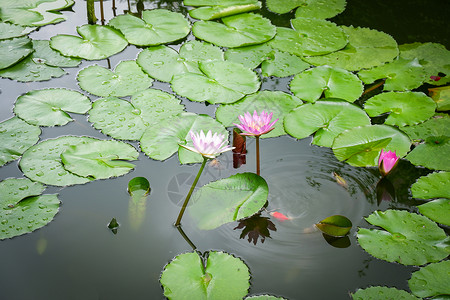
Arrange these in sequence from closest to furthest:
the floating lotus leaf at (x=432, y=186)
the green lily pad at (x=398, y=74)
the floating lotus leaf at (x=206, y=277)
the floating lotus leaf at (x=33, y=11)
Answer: the floating lotus leaf at (x=206, y=277) → the floating lotus leaf at (x=432, y=186) → the green lily pad at (x=398, y=74) → the floating lotus leaf at (x=33, y=11)

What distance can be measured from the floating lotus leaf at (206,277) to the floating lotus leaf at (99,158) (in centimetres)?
61

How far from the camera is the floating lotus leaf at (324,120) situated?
2459mm

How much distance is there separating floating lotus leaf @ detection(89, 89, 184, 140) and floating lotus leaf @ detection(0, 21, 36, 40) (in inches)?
39.4

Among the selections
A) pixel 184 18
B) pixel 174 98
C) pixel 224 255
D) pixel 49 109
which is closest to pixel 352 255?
pixel 224 255

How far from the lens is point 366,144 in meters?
2.37

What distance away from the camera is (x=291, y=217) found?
6.81 feet

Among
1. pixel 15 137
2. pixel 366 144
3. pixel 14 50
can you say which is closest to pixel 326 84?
pixel 366 144

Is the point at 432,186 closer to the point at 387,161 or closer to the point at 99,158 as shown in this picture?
the point at 387,161

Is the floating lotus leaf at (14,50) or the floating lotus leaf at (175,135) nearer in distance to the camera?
the floating lotus leaf at (175,135)

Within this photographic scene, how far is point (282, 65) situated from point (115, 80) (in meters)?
1.02

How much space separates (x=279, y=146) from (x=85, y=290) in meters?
1.19

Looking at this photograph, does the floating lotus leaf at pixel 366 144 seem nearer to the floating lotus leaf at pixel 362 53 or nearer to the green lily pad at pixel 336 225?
the green lily pad at pixel 336 225

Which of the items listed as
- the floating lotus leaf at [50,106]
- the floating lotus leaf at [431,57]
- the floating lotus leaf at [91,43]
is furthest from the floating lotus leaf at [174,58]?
the floating lotus leaf at [431,57]

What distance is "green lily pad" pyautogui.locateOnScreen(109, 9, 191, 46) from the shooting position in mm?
3080
